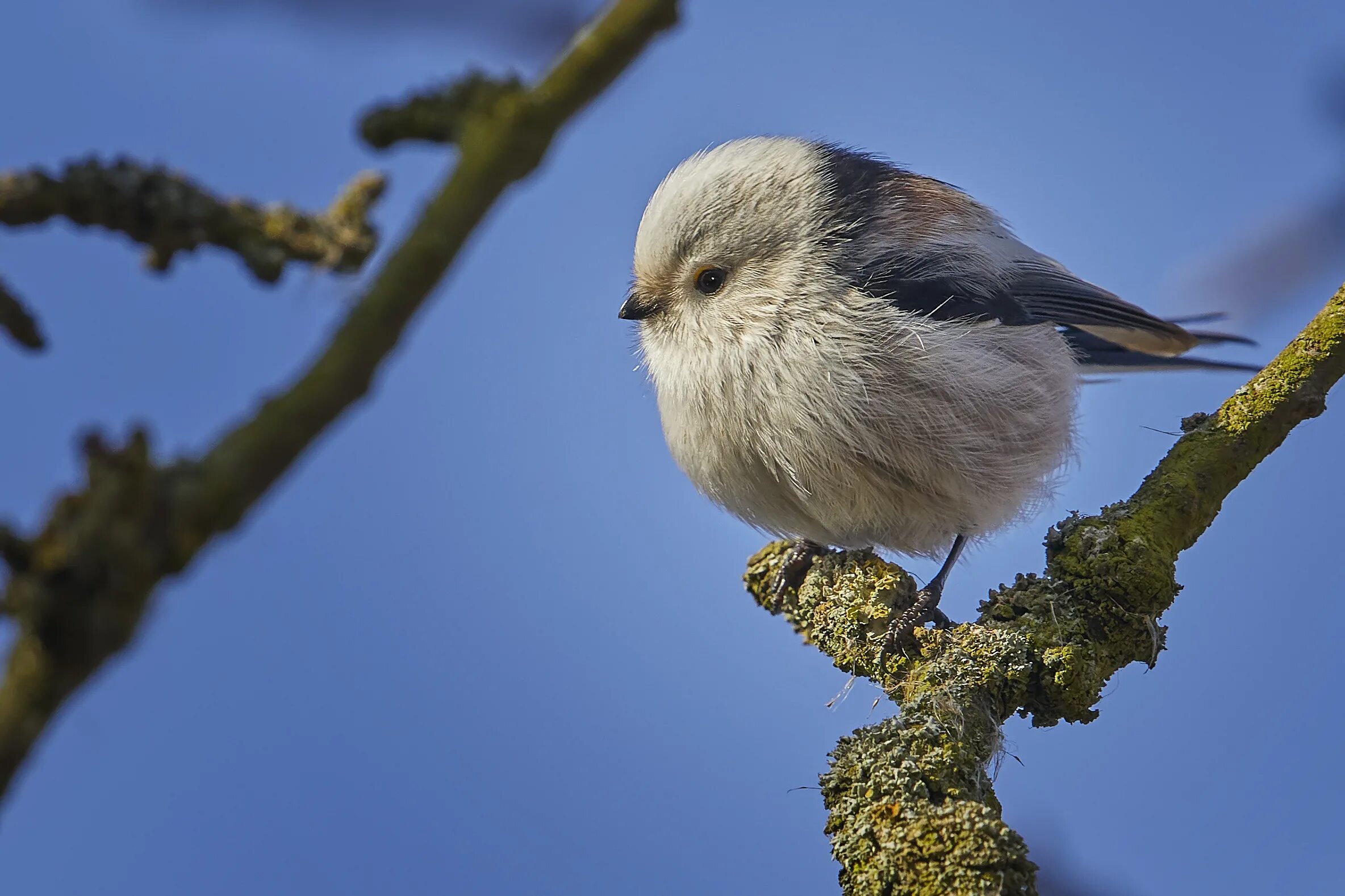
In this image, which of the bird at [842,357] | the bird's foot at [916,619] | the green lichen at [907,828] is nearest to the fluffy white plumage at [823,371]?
the bird at [842,357]

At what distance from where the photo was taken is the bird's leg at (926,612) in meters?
2.80

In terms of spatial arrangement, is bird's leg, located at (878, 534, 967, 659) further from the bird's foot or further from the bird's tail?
the bird's tail

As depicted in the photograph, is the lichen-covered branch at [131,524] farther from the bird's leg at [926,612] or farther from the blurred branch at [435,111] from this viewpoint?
the bird's leg at [926,612]

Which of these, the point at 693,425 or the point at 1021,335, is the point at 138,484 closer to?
the point at 693,425

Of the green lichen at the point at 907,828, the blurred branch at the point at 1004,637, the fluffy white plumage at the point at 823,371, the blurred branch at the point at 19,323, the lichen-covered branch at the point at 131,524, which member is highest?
the fluffy white plumage at the point at 823,371

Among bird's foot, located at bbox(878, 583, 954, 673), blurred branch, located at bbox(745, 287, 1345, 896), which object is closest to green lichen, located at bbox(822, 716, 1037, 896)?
blurred branch, located at bbox(745, 287, 1345, 896)

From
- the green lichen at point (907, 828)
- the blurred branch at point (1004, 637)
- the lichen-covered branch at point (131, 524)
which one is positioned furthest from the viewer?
the blurred branch at point (1004, 637)

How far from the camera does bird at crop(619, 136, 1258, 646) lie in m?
3.26

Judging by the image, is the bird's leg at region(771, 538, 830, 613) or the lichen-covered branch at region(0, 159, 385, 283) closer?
the lichen-covered branch at region(0, 159, 385, 283)

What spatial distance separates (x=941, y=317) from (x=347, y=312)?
2.76 meters

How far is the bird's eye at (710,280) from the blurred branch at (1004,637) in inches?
37.5

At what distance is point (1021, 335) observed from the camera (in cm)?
370

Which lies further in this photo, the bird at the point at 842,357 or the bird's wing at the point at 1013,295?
the bird's wing at the point at 1013,295

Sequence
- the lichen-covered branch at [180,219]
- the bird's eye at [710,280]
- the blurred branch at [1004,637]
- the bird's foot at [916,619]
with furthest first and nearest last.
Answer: the bird's eye at [710,280]
the bird's foot at [916,619]
the blurred branch at [1004,637]
the lichen-covered branch at [180,219]
